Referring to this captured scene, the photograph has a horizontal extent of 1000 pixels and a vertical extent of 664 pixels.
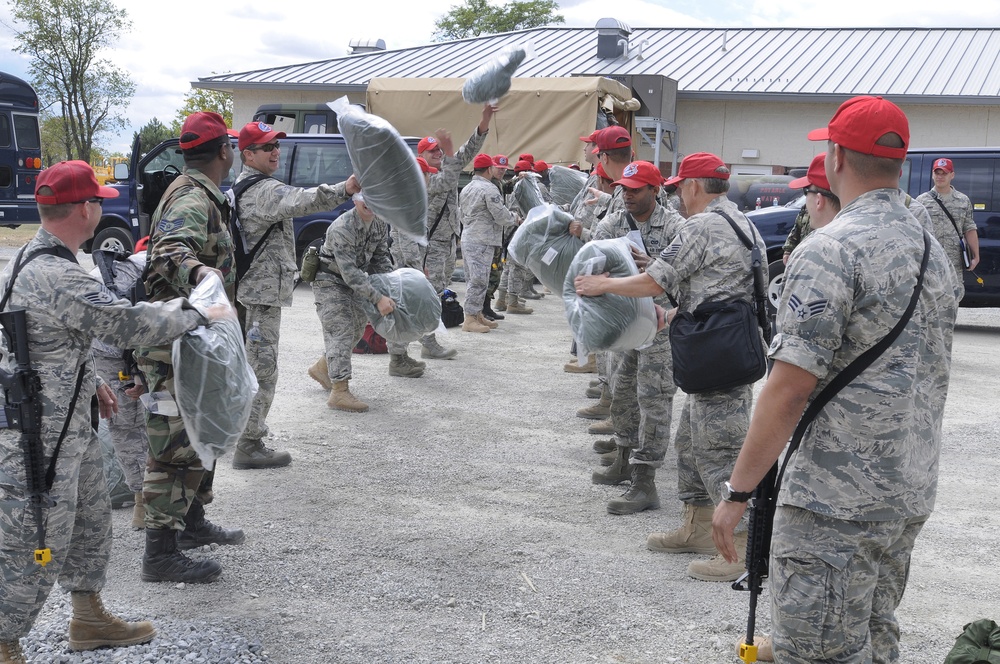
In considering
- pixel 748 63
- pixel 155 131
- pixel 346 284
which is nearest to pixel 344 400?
pixel 346 284

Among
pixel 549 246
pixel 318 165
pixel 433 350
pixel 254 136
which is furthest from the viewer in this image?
pixel 318 165

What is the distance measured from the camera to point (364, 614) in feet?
12.0

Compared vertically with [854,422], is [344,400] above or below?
below

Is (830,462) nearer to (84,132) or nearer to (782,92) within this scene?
(782,92)

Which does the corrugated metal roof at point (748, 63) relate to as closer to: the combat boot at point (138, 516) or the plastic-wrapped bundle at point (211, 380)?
the combat boot at point (138, 516)

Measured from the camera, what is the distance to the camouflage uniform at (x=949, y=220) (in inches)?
370

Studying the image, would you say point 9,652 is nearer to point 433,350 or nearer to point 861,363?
point 861,363

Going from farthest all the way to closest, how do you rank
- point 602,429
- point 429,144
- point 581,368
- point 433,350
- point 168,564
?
point 429,144 → point 433,350 → point 581,368 → point 602,429 → point 168,564

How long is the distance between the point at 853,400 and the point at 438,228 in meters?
7.32

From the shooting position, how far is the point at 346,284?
6363mm

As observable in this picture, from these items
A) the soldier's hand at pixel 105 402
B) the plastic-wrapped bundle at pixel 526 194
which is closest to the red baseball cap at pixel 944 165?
the plastic-wrapped bundle at pixel 526 194

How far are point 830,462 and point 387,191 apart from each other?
3.12 m

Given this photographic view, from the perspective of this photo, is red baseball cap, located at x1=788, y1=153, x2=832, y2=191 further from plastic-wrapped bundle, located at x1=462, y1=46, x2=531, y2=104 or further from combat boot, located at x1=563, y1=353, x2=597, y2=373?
combat boot, located at x1=563, y1=353, x2=597, y2=373

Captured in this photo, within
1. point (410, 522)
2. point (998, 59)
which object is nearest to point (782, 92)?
point (998, 59)
